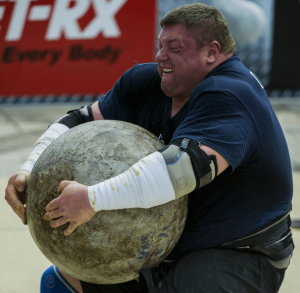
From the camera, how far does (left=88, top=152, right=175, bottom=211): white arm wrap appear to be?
1630mm

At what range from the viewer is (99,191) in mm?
1637

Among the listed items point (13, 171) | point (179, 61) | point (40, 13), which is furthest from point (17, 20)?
point (179, 61)

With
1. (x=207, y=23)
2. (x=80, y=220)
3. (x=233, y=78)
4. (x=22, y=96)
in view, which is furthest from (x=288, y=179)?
(x=22, y=96)

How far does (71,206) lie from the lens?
1660 millimetres

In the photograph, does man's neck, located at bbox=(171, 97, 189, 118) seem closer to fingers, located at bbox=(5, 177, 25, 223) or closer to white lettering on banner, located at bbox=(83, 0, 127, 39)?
fingers, located at bbox=(5, 177, 25, 223)

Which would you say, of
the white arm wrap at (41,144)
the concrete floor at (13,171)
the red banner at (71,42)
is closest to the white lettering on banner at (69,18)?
the red banner at (71,42)

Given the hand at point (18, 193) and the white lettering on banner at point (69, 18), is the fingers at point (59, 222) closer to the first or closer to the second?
the hand at point (18, 193)

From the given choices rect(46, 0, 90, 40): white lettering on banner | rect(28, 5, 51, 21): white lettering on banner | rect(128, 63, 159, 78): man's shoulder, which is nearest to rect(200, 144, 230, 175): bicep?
rect(128, 63, 159, 78): man's shoulder

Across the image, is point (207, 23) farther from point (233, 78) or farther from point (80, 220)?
point (80, 220)

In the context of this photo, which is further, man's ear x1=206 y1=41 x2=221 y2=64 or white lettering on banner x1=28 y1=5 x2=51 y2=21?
white lettering on banner x1=28 y1=5 x2=51 y2=21

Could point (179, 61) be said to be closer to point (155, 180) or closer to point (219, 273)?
point (155, 180)

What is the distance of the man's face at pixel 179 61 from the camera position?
205cm

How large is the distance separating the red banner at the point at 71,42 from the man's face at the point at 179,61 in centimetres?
544

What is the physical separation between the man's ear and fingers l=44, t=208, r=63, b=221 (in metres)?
1.03
